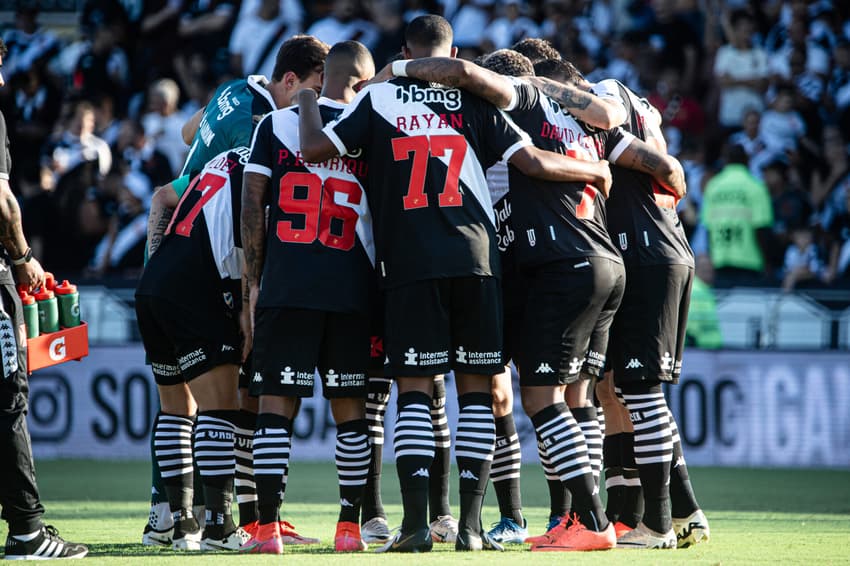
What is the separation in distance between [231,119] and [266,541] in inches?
100

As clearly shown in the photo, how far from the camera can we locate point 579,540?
6.03 metres

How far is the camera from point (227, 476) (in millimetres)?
6512

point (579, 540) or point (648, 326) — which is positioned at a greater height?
point (648, 326)

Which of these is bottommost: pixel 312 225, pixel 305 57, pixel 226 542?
pixel 226 542

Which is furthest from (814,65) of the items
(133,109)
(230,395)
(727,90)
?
(230,395)

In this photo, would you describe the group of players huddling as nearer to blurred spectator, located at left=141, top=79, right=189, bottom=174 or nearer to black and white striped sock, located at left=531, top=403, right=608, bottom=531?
black and white striped sock, located at left=531, top=403, right=608, bottom=531

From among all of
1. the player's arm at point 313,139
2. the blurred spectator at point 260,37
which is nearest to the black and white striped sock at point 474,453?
the player's arm at point 313,139

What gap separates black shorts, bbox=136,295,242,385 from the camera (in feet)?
21.4

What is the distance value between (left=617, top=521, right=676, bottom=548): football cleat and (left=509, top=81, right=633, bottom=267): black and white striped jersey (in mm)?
1435

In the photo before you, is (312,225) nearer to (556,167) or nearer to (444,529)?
(556,167)

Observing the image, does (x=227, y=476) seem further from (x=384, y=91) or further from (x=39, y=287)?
(x=384, y=91)

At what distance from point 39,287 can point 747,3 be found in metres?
12.9

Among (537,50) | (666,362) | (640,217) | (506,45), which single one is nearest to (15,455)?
(666,362)

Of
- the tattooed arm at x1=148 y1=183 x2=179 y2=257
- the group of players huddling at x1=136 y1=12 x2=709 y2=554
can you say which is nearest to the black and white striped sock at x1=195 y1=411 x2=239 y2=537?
the group of players huddling at x1=136 y1=12 x2=709 y2=554
